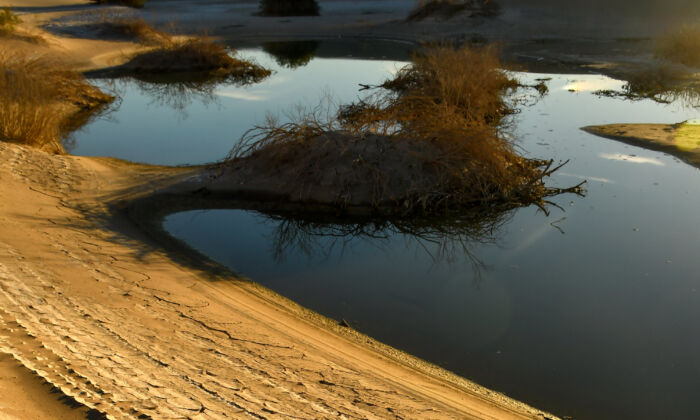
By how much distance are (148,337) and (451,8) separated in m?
23.6

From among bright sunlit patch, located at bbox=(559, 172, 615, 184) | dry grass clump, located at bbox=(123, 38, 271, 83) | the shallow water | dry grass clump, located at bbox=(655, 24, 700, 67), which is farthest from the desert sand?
dry grass clump, located at bbox=(655, 24, 700, 67)

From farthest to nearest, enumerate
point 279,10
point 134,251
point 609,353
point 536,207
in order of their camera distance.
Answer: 1. point 279,10
2. point 536,207
3. point 134,251
4. point 609,353

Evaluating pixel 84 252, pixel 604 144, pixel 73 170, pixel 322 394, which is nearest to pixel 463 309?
pixel 322 394

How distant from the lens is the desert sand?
2.88 metres

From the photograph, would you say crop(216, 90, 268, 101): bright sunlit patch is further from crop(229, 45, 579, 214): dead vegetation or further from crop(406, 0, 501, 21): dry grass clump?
crop(406, 0, 501, 21): dry grass clump

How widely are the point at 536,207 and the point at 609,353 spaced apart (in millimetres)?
3025

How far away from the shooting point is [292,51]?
21.4 meters

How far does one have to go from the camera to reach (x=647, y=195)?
24.9 ft

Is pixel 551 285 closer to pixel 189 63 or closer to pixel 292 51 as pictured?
pixel 189 63

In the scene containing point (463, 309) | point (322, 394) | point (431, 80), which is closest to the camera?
point (322, 394)

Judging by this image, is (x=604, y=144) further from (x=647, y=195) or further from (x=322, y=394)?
(x=322, y=394)

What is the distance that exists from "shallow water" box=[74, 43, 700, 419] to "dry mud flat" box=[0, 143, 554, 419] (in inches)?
15.4

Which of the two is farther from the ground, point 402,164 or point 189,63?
point 189,63

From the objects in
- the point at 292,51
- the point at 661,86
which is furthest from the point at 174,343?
the point at 292,51
